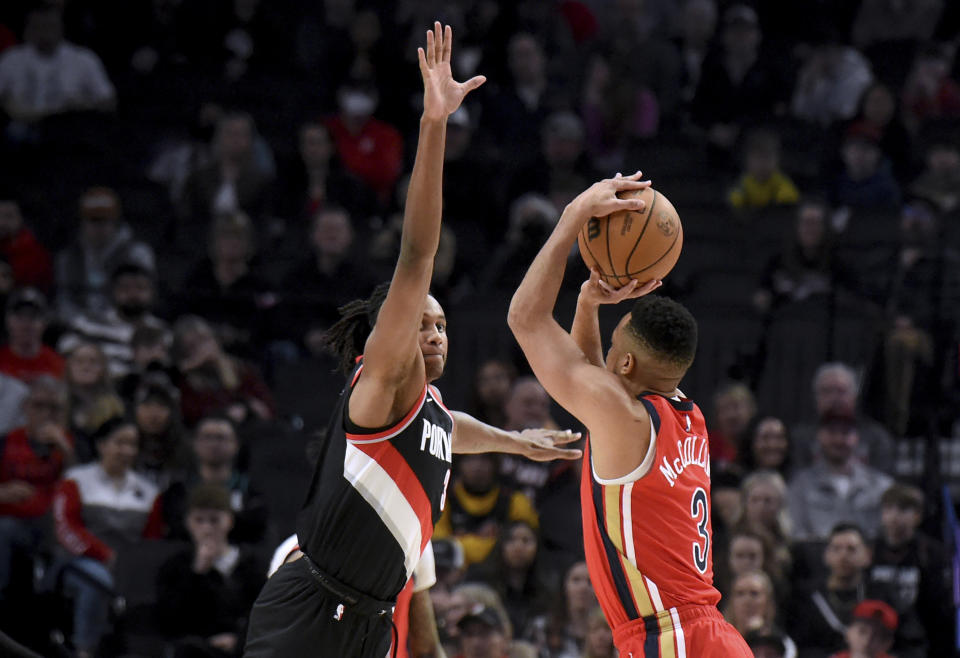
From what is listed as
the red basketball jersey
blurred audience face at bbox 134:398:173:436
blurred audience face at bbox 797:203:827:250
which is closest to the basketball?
the red basketball jersey

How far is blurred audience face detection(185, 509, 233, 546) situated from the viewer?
796 centimetres

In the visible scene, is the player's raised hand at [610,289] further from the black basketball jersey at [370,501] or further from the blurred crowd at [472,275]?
the blurred crowd at [472,275]

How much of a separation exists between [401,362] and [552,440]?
1383mm

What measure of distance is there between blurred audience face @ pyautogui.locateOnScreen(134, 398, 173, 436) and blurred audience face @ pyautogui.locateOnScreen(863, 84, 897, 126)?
6.61 metres

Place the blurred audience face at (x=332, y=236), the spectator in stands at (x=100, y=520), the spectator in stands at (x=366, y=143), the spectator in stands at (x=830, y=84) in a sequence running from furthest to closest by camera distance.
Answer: the spectator in stands at (x=830, y=84) → the spectator in stands at (x=366, y=143) → the blurred audience face at (x=332, y=236) → the spectator in stands at (x=100, y=520)

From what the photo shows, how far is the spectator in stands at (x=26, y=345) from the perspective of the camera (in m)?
9.64

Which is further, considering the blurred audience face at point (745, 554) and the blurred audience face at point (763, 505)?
the blurred audience face at point (763, 505)

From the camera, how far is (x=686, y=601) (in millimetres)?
4734

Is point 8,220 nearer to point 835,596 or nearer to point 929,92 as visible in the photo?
point 835,596

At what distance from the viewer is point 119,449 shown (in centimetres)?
861

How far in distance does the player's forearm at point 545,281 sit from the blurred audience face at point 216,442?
4.26m

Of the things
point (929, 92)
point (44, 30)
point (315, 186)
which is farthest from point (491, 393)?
point (929, 92)

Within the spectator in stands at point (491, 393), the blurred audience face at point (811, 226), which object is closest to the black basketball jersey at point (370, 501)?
the spectator in stands at point (491, 393)

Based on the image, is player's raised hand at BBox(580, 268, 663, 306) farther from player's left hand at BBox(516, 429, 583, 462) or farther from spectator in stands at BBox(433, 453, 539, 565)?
spectator in stands at BBox(433, 453, 539, 565)
